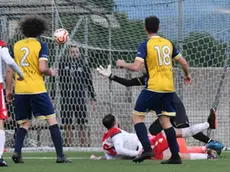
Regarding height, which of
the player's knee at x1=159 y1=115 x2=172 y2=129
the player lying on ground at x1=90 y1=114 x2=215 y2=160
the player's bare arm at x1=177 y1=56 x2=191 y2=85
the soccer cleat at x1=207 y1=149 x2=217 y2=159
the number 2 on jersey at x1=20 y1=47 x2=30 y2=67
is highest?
the number 2 on jersey at x1=20 y1=47 x2=30 y2=67

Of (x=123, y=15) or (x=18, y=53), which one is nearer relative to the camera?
(x=18, y=53)

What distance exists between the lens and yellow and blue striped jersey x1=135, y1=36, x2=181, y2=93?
846 cm

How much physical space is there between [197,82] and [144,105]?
19.6 ft

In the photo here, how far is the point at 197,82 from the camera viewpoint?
14.3 meters

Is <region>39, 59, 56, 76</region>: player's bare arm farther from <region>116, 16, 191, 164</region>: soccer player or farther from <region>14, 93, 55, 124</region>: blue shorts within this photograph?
<region>116, 16, 191, 164</region>: soccer player

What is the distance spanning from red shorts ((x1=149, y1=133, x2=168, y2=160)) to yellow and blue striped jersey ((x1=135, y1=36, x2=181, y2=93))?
1207mm

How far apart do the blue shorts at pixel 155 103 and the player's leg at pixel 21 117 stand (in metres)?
1.35

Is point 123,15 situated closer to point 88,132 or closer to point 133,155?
point 88,132

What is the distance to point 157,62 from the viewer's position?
8492 millimetres

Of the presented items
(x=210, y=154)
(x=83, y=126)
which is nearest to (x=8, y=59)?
(x=210, y=154)

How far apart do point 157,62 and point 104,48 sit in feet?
17.1

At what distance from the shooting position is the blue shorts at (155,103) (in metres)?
8.48

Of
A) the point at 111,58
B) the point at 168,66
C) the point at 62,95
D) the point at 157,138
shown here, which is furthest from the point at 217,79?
the point at 168,66

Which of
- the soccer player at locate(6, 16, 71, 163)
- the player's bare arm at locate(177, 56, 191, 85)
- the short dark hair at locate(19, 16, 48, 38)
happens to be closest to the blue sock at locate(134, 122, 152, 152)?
the player's bare arm at locate(177, 56, 191, 85)
